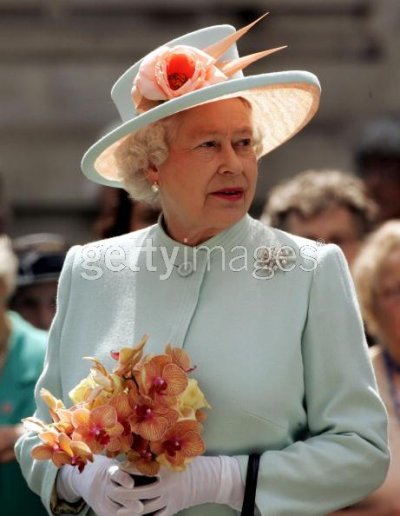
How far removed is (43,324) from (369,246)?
154cm

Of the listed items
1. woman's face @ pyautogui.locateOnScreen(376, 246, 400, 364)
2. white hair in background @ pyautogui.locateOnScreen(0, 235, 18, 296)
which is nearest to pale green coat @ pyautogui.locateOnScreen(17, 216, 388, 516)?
woman's face @ pyautogui.locateOnScreen(376, 246, 400, 364)

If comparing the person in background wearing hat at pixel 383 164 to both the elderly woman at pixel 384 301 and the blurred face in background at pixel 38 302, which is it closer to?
the blurred face in background at pixel 38 302

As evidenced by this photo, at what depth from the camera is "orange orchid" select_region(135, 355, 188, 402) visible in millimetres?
3523

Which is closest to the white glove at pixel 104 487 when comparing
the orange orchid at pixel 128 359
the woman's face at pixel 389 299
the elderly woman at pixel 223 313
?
the elderly woman at pixel 223 313

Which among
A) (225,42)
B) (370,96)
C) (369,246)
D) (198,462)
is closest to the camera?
(198,462)

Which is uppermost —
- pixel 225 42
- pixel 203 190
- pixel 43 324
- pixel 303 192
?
pixel 225 42

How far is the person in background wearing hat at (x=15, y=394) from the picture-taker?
5062 millimetres

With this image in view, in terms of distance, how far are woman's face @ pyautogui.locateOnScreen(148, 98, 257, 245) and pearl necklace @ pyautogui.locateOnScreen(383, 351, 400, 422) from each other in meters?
1.35

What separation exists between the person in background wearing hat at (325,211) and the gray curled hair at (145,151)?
185 centimetres

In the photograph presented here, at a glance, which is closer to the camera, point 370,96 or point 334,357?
point 334,357

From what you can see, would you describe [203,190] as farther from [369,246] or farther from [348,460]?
[369,246]

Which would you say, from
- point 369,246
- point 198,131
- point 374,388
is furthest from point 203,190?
point 369,246

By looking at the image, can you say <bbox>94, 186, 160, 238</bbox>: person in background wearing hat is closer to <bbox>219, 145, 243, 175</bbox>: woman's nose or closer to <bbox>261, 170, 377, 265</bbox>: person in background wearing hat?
<bbox>261, 170, 377, 265</bbox>: person in background wearing hat

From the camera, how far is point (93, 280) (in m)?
3.95
